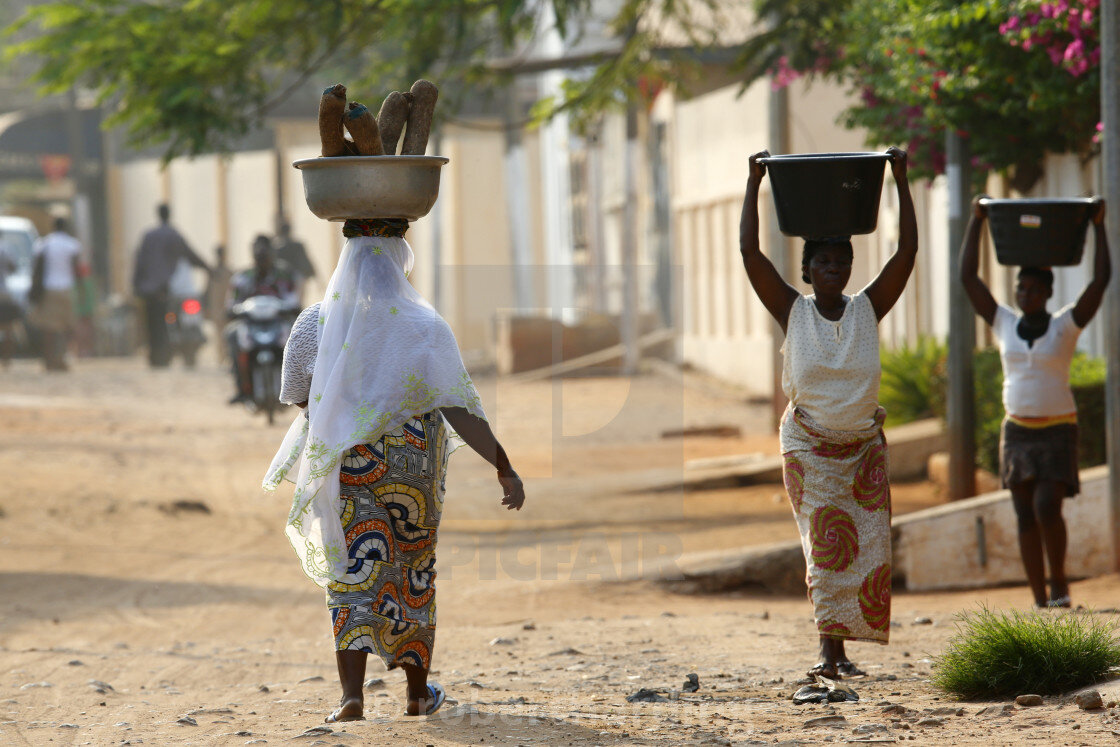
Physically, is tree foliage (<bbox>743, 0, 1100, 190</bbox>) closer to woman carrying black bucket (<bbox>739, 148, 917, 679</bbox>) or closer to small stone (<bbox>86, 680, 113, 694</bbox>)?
woman carrying black bucket (<bbox>739, 148, 917, 679</bbox>)

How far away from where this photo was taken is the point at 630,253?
75.2ft

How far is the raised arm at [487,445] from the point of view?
4449 millimetres

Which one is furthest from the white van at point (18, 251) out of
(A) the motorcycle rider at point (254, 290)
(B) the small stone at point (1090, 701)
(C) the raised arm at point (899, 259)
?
(B) the small stone at point (1090, 701)

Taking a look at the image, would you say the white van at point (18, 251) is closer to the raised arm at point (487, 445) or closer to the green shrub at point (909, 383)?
the green shrub at point (909, 383)

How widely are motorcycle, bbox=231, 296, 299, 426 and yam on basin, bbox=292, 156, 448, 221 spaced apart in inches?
325

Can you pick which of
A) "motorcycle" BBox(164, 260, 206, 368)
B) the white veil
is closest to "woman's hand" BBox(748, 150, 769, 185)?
the white veil

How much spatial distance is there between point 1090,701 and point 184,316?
1892 centimetres

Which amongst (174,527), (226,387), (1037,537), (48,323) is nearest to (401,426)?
(1037,537)

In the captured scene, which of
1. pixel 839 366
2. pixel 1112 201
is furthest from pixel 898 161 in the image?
pixel 1112 201

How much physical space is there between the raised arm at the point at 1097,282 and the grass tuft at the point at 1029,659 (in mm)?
1932

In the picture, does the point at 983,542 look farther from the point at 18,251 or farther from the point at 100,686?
the point at 18,251

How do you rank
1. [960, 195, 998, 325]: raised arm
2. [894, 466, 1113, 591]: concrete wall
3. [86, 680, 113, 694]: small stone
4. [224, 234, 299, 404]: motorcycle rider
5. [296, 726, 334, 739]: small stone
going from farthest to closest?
[224, 234, 299, 404]: motorcycle rider, [894, 466, 1113, 591]: concrete wall, [960, 195, 998, 325]: raised arm, [86, 680, 113, 694]: small stone, [296, 726, 334, 739]: small stone

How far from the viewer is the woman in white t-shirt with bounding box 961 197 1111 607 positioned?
248 inches

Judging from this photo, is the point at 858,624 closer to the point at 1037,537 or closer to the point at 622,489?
the point at 1037,537
